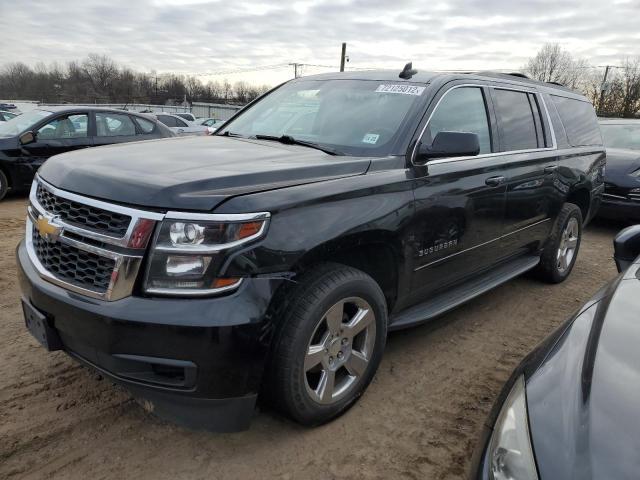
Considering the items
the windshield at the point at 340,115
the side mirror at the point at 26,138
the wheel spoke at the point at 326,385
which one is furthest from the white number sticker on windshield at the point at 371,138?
the side mirror at the point at 26,138

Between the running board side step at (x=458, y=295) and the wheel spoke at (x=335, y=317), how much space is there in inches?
22.1

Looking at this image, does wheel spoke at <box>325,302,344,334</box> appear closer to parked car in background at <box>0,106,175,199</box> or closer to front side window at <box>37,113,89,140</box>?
parked car in background at <box>0,106,175,199</box>

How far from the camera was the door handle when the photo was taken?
3617 mm

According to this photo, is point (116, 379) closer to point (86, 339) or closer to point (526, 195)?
point (86, 339)

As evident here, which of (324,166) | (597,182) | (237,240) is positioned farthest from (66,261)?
(597,182)

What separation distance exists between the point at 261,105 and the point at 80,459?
286cm

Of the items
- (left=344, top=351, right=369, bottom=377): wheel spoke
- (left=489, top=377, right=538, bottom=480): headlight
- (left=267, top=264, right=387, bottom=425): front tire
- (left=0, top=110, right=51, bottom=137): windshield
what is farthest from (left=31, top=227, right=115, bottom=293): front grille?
(left=0, top=110, right=51, bottom=137): windshield

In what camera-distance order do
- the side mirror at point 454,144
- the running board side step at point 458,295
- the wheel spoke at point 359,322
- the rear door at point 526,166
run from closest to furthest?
the wheel spoke at point 359,322, the side mirror at point 454,144, the running board side step at point 458,295, the rear door at point 526,166

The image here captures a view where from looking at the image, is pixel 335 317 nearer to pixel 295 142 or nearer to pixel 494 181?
pixel 295 142

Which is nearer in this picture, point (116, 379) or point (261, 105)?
point (116, 379)

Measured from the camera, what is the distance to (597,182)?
5633mm

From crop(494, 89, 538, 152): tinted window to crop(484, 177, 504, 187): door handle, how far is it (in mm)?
327

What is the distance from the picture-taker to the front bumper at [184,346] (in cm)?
204

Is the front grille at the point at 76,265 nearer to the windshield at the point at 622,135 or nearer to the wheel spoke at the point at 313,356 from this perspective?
the wheel spoke at the point at 313,356
